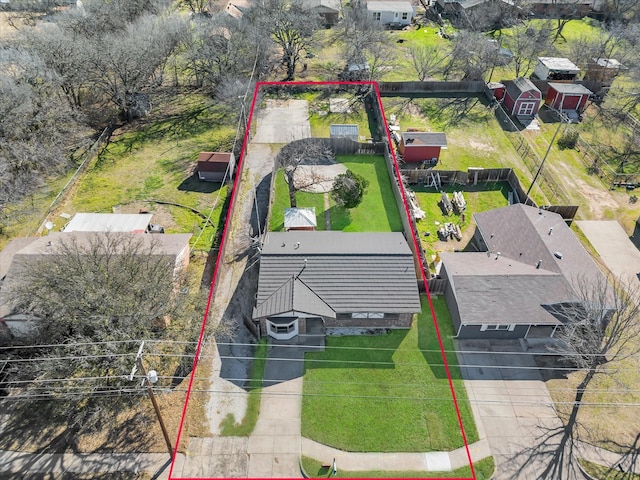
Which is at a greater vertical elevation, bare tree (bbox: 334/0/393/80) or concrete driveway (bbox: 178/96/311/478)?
bare tree (bbox: 334/0/393/80)

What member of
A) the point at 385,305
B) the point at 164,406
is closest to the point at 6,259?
the point at 164,406

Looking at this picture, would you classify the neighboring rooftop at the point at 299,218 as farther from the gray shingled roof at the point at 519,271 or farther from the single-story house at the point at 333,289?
the gray shingled roof at the point at 519,271

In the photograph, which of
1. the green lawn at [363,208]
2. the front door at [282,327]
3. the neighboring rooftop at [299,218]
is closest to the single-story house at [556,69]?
the green lawn at [363,208]

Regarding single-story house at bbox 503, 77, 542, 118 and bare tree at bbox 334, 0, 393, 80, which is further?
bare tree at bbox 334, 0, 393, 80

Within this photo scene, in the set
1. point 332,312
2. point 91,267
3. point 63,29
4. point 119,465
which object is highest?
point 63,29

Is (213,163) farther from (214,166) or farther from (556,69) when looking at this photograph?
(556,69)

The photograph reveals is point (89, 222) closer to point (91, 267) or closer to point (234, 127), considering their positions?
point (91, 267)

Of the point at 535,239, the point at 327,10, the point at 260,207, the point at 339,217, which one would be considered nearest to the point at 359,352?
the point at 339,217

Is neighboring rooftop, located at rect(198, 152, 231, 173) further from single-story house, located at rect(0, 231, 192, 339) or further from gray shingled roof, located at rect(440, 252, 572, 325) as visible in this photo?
gray shingled roof, located at rect(440, 252, 572, 325)

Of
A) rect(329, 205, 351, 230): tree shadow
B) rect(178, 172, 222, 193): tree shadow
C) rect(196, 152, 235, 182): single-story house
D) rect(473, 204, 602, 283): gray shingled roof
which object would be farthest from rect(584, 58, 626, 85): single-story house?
rect(178, 172, 222, 193): tree shadow
